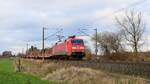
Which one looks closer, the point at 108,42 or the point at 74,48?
the point at 74,48

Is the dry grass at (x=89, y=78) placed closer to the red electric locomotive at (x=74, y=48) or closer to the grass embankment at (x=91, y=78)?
the grass embankment at (x=91, y=78)

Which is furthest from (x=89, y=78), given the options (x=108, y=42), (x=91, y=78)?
(x=108, y=42)

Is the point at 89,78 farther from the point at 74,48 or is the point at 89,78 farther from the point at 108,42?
the point at 108,42

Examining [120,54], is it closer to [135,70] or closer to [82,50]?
[82,50]

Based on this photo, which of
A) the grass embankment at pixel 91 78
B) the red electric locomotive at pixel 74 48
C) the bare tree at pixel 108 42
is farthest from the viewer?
the bare tree at pixel 108 42

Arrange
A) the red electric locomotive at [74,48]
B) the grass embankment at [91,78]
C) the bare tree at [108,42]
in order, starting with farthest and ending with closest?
the bare tree at [108,42], the red electric locomotive at [74,48], the grass embankment at [91,78]

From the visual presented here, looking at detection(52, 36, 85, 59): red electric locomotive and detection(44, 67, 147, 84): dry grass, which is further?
detection(52, 36, 85, 59): red electric locomotive

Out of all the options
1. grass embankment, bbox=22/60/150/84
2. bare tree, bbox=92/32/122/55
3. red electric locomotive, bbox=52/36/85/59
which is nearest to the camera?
grass embankment, bbox=22/60/150/84

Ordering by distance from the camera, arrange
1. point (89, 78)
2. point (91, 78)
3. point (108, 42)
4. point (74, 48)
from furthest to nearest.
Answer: point (108, 42) → point (74, 48) → point (89, 78) → point (91, 78)

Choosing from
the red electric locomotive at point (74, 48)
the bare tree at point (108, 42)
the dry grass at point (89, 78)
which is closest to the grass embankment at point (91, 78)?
the dry grass at point (89, 78)

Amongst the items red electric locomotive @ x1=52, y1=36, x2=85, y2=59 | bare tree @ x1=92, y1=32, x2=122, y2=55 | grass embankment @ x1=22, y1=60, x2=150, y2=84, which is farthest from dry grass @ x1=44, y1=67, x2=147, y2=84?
bare tree @ x1=92, y1=32, x2=122, y2=55

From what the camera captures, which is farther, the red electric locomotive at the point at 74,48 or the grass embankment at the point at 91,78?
the red electric locomotive at the point at 74,48

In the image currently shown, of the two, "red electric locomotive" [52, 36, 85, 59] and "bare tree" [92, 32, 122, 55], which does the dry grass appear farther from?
"bare tree" [92, 32, 122, 55]

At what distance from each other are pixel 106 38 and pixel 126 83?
89.5m
